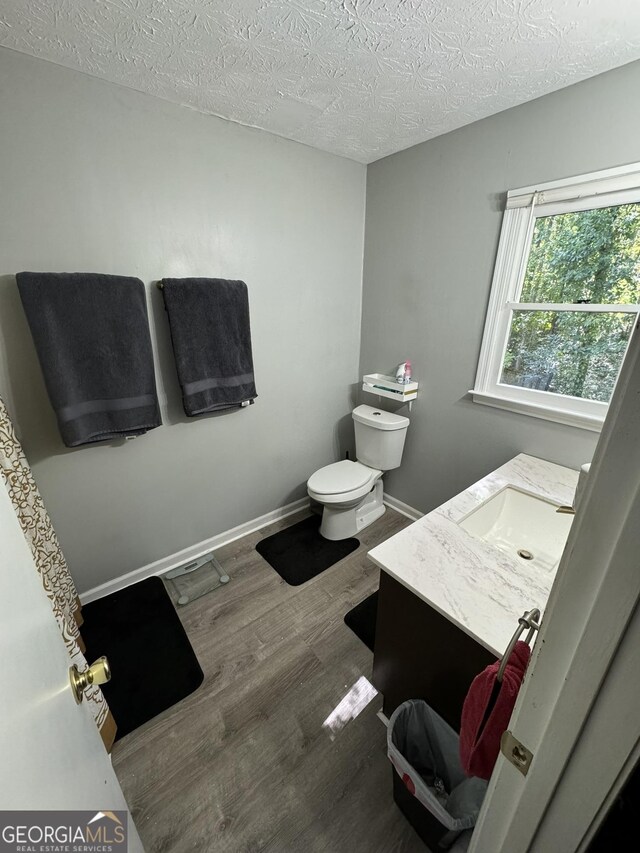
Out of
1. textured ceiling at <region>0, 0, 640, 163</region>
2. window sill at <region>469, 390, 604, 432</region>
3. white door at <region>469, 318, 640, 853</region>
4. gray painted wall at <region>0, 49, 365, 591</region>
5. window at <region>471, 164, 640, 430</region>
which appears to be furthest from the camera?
window sill at <region>469, 390, 604, 432</region>

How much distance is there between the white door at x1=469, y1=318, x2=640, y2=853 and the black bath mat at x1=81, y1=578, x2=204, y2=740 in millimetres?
1373

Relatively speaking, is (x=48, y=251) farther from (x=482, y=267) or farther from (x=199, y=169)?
(x=482, y=267)

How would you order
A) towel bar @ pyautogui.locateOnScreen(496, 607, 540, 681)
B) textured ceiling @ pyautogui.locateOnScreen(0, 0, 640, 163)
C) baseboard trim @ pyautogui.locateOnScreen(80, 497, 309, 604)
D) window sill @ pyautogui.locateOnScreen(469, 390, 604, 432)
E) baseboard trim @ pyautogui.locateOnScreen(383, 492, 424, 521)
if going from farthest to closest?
baseboard trim @ pyautogui.locateOnScreen(383, 492, 424, 521), baseboard trim @ pyautogui.locateOnScreen(80, 497, 309, 604), window sill @ pyautogui.locateOnScreen(469, 390, 604, 432), textured ceiling @ pyautogui.locateOnScreen(0, 0, 640, 163), towel bar @ pyautogui.locateOnScreen(496, 607, 540, 681)

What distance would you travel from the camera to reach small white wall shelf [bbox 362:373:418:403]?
6.89 ft

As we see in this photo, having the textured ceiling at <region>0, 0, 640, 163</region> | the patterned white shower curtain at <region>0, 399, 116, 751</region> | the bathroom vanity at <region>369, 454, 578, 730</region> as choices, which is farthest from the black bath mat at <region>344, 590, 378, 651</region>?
the textured ceiling at <region>0, 0, 640, 163</region>

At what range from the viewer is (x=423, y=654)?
39.8 inches

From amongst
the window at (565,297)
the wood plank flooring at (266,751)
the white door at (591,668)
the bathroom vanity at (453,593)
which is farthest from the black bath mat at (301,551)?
the white door at (591,668)

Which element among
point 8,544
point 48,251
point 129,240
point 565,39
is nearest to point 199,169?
point 129,240

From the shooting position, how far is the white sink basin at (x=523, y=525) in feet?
4.27

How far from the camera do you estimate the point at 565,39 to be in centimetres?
108

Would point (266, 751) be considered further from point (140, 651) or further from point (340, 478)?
point (340, 478)

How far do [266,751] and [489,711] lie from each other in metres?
0.94

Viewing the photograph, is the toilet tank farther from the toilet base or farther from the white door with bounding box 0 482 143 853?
the white door with bounding box 0 482 143 853

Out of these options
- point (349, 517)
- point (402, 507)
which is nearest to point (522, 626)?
point (349, 517)
